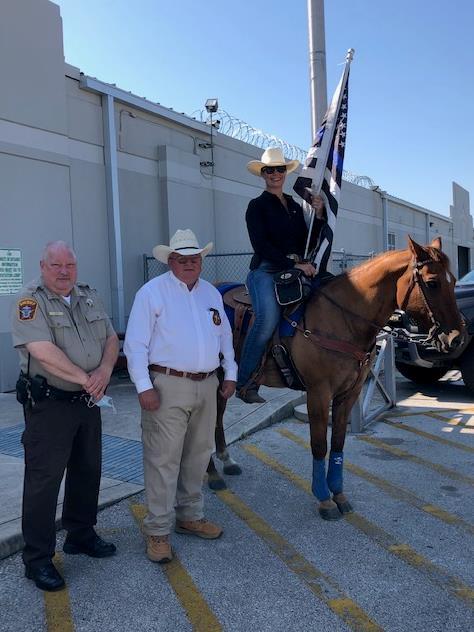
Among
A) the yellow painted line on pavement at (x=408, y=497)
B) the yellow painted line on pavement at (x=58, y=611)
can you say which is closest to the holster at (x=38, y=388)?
the yellow painted line on pavement at (x=58, y=611)

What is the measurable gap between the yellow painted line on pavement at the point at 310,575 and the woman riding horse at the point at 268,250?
1.03m

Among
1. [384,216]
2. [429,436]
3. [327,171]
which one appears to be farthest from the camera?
[384,216]

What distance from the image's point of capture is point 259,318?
170 inches

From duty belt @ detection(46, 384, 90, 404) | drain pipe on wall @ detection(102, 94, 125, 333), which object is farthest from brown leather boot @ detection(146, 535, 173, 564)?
drain pipe on wall @ detection(102, 94, 125, 333)

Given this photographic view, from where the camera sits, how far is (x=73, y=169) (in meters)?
9.06

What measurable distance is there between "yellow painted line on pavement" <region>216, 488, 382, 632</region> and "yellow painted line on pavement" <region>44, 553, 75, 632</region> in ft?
4.22

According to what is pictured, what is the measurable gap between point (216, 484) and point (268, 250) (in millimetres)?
1997

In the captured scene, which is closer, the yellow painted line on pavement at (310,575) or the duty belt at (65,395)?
the yellow painted line on pavement at (310,575)

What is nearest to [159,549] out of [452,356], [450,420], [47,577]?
[47,577]

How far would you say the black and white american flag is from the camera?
4.85 m

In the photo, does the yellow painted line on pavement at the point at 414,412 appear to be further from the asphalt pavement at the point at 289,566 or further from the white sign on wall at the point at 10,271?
the white sign on wall at the point at 10,271

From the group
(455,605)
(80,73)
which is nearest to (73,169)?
(80,73)

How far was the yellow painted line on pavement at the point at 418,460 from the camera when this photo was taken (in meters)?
4.90

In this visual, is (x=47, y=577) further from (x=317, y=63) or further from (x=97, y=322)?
(x=317, y=63)
